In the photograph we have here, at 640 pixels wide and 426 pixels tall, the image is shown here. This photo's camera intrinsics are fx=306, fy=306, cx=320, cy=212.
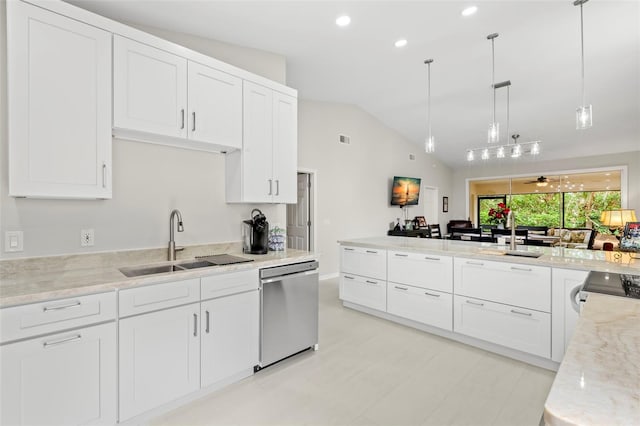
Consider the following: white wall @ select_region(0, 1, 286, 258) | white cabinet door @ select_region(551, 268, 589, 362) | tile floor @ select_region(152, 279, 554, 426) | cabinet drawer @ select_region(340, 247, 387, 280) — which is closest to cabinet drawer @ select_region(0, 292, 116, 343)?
white wall @ select_region(0, 1, 286, 258)

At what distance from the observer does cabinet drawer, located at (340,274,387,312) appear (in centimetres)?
364

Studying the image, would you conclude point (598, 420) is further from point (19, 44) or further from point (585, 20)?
point (585, 20)

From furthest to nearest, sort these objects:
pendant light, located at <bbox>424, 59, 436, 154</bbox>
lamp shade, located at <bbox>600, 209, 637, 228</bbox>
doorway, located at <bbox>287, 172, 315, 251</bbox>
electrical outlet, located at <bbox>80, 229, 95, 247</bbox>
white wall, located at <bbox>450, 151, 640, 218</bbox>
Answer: white wall, located at <bbox>450, 151, 640, 218</bbox> < doorway, located at <bbox>287, 172, 315, 251</bbox> < lamp shade, located at <bbox>600, 209, 637, 228</bbox> < pendant light, located at <bbox>424, 59, 436, 154</bbox> < electrical outlet, located at <bbox>80, 229, 95, 247</bbox>

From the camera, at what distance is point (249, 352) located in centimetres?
238

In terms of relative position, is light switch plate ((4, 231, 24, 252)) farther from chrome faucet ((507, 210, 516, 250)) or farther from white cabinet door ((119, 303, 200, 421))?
chrome faucet ((507, 210, 516, 250))

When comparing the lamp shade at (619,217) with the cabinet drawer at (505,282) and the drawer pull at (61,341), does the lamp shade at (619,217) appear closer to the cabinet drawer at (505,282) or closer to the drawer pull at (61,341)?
the cabinet drawer at (505,282)

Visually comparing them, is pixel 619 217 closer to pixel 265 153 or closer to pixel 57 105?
pixel 265 153

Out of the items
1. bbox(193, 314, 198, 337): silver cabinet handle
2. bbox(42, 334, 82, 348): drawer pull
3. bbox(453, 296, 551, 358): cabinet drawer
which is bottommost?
bbox(453, 296, 551, 358): cabinet drawer

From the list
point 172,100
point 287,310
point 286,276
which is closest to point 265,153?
point 172,100

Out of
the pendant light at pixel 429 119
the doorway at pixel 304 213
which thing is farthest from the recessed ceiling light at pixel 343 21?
the doorway at pixel 304 213

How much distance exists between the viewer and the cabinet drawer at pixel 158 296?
180 cm

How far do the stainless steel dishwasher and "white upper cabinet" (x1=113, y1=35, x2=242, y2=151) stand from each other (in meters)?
1.23

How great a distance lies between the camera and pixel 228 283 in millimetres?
2254

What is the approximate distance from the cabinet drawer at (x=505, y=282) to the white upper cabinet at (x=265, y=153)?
1.86 meters
